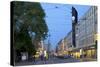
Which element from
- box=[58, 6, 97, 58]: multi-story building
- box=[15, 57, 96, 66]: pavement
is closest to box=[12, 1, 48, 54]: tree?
box=[15, 57, 96, 66]: pavement

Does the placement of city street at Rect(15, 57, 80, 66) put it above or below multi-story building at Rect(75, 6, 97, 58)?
below

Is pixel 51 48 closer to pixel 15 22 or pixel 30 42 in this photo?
pixel 30 42

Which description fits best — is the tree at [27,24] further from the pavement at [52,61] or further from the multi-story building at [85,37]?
the multi-story building at [85,37]

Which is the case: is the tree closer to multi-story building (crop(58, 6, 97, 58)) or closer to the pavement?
the pavement

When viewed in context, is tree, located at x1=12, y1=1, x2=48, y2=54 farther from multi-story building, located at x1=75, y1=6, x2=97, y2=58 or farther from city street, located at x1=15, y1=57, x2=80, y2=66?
multi-story building, located at x1=75, y1=6, x2=97, y2=58

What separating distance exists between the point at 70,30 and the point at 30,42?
33 cm

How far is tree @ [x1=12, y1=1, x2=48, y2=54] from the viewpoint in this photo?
1451 mm

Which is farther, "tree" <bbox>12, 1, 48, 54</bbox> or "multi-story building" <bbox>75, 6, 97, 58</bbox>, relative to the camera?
"multi-story building" <bbox>75, 6, 97, 58</bbox>

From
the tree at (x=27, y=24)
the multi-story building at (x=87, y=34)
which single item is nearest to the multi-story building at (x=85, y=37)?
the multi-story building at (x=87, y=34)

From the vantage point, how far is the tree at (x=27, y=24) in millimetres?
1451

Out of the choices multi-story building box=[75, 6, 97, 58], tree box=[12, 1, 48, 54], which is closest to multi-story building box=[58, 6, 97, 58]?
multi-story building box=[75, 6, 97, 58]
